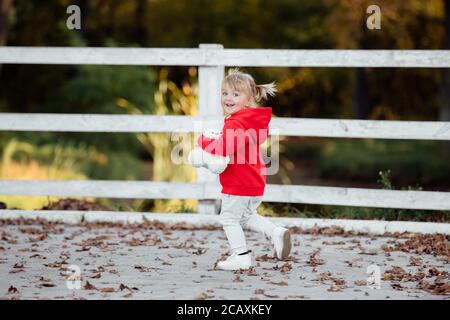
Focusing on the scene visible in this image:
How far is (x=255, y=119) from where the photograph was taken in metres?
6.14

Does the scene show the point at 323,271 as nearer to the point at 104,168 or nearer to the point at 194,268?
the point at 194,268

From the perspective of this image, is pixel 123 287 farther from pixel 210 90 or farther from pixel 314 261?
pixel 210 90

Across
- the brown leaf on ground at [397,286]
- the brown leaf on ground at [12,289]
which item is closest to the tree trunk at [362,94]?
the brown leaf on ground at [397,286]

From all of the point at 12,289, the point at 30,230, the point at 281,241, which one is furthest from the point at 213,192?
the point at 12,289

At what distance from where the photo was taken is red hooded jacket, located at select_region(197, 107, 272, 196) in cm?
607

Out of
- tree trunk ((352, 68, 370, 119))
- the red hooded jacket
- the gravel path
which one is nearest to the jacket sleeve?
the red hooded jacket

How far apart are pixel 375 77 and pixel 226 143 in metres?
22.1

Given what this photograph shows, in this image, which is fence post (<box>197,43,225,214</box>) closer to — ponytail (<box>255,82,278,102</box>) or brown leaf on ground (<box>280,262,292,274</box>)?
ponytail (<box>255,82,278,102</box>)

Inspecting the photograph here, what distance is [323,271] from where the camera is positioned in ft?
20.4

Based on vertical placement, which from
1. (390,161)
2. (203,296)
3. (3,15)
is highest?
(3,15)

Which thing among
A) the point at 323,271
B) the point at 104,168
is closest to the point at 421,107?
the point at 104,168

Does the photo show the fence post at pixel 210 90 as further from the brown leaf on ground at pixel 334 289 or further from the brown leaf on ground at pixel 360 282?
the brown leaf on ground at pixel 334 289

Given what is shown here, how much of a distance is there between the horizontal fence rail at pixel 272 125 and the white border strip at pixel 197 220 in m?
0.78

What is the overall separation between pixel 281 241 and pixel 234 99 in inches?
41.1
